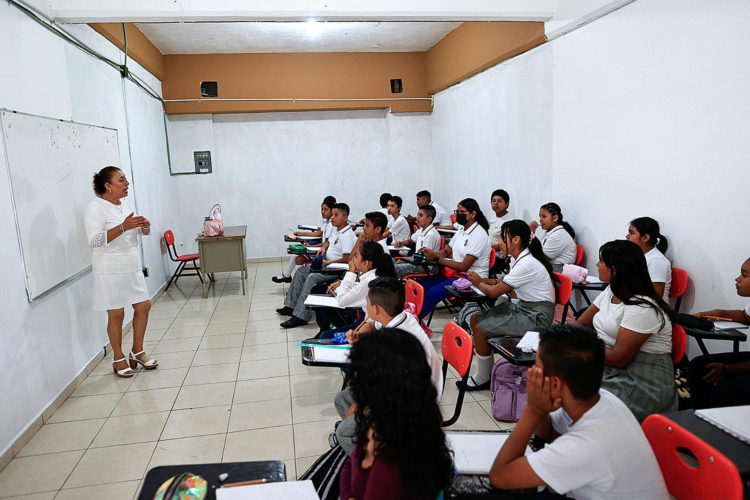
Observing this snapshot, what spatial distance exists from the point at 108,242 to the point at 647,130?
13.8ft

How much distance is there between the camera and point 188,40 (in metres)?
7.51

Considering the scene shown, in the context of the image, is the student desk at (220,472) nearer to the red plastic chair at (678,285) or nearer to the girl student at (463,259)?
the girl student at (463,259)

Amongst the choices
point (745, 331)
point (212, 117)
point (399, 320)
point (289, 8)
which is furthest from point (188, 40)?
point (745, 331)

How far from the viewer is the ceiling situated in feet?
22.7

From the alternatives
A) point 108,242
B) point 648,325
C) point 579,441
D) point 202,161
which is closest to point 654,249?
point 648,325

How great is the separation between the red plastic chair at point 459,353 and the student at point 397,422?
3.13ft

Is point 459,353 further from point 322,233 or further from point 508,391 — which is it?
point 322,233

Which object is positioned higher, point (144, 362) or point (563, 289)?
point (563, 289)

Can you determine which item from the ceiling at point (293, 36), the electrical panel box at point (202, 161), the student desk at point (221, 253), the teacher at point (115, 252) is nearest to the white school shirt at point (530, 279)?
the teacher at point (115, 252)

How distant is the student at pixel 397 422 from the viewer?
129 cm

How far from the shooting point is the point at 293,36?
299 inches

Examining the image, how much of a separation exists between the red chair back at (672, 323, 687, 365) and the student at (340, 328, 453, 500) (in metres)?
1.57

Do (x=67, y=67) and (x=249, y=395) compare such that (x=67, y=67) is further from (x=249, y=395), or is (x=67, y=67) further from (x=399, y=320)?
(x=399, y=320)

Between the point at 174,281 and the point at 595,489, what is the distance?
7207 mm
